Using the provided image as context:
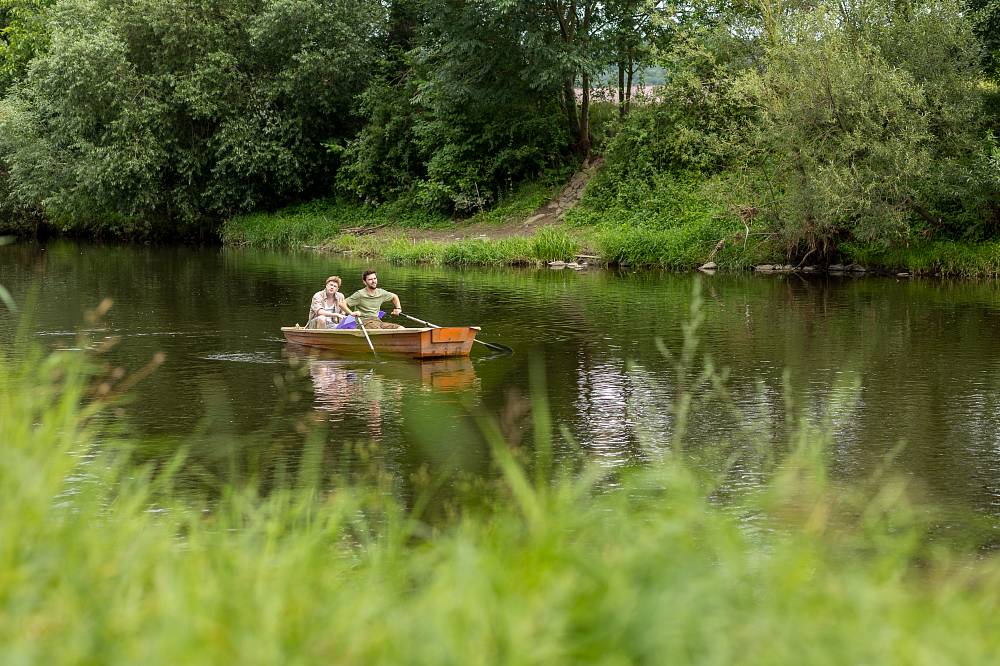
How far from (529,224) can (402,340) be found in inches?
818

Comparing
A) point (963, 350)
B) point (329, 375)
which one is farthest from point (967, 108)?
point (329, 375)

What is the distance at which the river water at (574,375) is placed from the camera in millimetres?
10781

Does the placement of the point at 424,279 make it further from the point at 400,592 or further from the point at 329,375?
the point at 400,592

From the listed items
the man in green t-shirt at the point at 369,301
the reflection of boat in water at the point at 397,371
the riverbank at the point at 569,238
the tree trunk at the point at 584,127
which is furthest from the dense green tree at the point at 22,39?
the reflection of boat in water at the point at 397,371

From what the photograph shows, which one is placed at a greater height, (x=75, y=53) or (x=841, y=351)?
(x=75, y=53)

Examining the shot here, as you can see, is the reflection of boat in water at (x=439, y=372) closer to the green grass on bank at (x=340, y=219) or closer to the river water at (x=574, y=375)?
the river water at (x=574, y=375)

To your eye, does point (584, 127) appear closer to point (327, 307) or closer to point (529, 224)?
point (529, 224)

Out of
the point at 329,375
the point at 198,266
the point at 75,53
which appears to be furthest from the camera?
the point at 75,53

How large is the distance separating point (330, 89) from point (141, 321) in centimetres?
2285

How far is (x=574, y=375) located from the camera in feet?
50.3

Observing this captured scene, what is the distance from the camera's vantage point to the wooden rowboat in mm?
16500

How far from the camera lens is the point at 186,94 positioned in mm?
40812

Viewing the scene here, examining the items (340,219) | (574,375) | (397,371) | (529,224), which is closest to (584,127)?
(529,224)

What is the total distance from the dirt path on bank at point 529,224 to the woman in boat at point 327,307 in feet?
58.5
